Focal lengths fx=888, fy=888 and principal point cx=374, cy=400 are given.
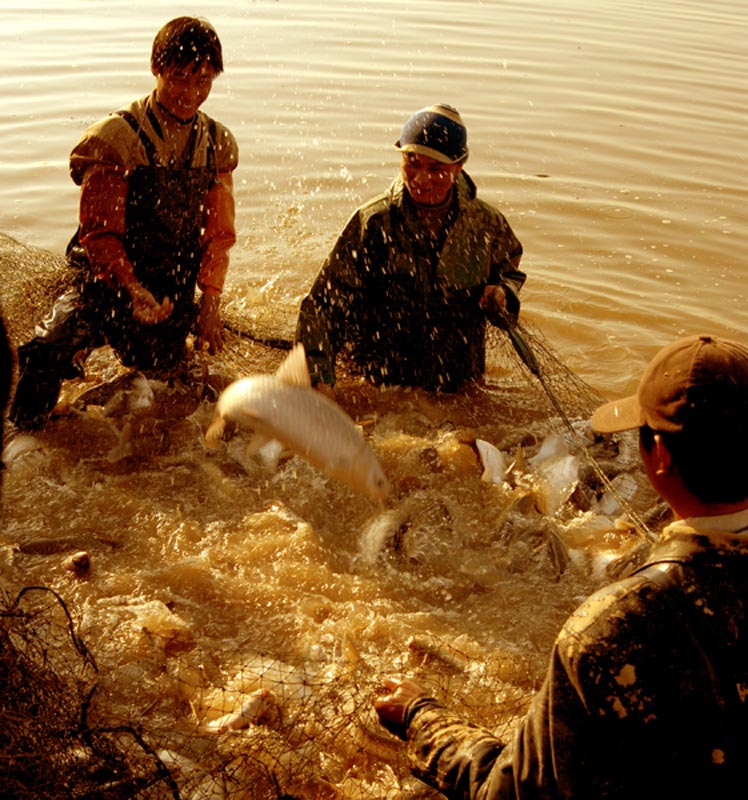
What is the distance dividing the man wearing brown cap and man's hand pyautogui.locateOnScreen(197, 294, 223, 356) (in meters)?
4.02

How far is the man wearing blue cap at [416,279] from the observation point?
552 cm

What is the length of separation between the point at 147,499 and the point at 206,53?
2524 mm

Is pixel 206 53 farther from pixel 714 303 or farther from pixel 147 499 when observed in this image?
pixel 714 303

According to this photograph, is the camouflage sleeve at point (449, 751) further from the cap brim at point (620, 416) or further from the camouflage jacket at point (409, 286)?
the camouflage jacket at point (409, 286)

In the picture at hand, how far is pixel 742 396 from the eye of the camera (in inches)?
78.3

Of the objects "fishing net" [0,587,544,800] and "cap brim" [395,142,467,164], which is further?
"cap brim" [395,142,467,164]

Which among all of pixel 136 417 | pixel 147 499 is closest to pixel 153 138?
pixel 136 417

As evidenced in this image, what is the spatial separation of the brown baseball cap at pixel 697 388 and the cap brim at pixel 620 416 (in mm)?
32

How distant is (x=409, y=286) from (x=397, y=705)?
11.2 ft

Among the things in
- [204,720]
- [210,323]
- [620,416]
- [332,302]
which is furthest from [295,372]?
[210,323]

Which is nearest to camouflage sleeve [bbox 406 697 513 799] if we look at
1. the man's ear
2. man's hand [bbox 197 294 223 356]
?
the man's ear

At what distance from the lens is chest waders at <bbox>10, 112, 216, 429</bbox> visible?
5.29m

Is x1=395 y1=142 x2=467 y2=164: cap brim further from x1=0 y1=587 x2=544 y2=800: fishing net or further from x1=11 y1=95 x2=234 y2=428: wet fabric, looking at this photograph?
x1=0 y1=587 x2=544 y2=800: fishing net

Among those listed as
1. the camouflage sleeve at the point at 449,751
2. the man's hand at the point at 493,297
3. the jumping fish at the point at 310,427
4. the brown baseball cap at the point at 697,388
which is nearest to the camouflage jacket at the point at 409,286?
the man's hand at the point at 493,297
